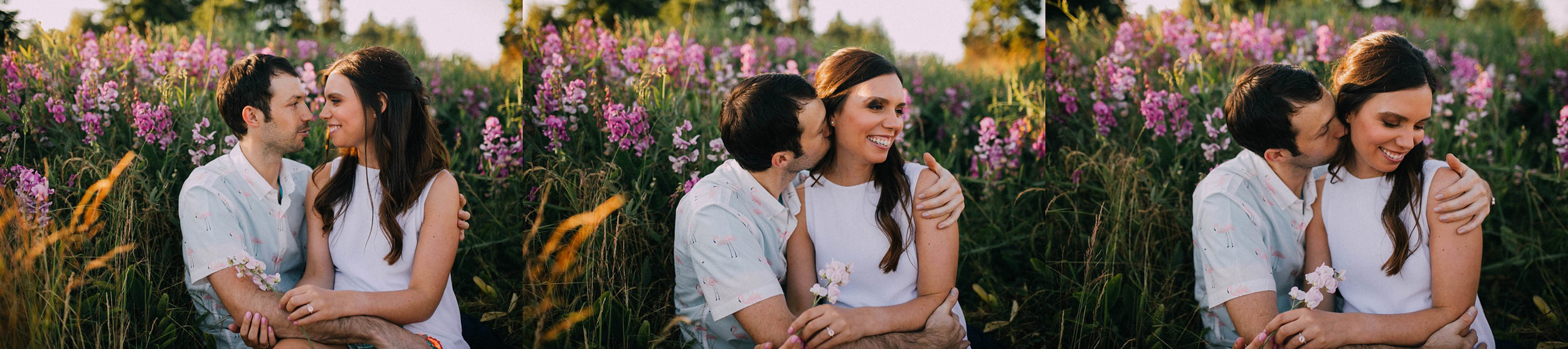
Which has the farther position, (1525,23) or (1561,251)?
(1525,23)

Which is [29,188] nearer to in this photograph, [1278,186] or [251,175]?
[251,175]

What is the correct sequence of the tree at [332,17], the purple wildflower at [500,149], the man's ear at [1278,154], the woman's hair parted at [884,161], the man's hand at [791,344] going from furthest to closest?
the tree at [332,17] < the purple wildflower at [500,149] < the man's ear at [1278,154] < the woman's hair parted at [884,161] < the man's hand at [791,344]

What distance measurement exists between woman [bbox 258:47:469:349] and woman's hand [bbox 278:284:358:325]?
0.25 ft

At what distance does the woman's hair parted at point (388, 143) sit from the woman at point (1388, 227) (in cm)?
261

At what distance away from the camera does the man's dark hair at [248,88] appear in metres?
2.62

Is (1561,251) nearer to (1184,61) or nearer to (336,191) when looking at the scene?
(1184,61)

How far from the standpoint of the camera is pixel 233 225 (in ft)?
8.15

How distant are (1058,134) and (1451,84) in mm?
2258

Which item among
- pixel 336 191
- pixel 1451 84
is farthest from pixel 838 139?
pixel 1451 84

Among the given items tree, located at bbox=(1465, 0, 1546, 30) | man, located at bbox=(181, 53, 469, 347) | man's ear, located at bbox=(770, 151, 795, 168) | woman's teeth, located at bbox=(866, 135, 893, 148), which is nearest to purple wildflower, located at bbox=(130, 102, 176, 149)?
man, located at bbox=(181, 53, 469, 347)

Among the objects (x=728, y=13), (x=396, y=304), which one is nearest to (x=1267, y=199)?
(x=728, y=13)

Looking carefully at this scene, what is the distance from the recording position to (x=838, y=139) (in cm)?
259

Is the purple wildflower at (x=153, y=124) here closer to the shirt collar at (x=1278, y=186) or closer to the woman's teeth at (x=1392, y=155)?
the shirt collar at (x=1278, y=186)

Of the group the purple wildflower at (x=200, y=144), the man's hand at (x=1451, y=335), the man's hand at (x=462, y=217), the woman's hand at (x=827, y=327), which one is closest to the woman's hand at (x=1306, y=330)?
the man's hand at (x=1451, y=335)
